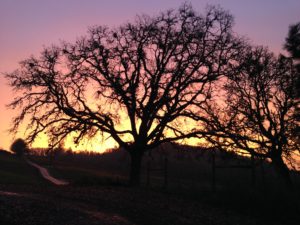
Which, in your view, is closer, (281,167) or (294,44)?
(294,44)

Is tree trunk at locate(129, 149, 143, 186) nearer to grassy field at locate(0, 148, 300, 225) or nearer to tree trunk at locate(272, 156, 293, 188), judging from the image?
grassy field at locate(0, 148, 300, 225)

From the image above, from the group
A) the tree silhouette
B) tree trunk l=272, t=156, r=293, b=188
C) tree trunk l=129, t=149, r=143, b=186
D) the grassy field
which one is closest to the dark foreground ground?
the grassy field

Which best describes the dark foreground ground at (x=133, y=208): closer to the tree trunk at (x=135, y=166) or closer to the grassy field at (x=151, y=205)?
the grassy field at (x=151, y=205)

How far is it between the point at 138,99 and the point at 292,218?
1245cm

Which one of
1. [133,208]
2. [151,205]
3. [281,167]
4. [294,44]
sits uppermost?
[294,44]

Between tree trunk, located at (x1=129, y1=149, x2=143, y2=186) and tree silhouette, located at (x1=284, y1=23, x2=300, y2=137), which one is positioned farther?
tree trunk, located at (x1=129, y1=149, x2=143, y2=186)

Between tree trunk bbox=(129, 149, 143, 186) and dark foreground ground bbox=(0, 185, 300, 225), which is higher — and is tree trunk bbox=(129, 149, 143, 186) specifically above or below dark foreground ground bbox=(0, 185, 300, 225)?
above

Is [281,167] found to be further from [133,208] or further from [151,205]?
[133,208]

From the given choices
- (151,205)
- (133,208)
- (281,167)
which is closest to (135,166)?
(151,205)

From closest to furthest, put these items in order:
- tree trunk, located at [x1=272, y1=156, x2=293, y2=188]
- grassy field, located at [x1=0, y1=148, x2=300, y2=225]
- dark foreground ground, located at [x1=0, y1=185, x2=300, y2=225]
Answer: dark foreground ground, located at [x1=0, y1=185, x2=300, y2=225] < grassy field, located at [x1=0, y1=148, x2=300, y2=225] < tree trunk, located at [x1=272, y1=156, x2=293, y2=188]

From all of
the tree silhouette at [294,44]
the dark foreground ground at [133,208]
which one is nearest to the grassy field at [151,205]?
the dark foreground ground at [133,208]

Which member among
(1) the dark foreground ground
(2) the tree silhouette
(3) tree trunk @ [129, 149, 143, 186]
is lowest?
(1) the dark foreground ground

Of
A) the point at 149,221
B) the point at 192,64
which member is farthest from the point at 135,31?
the point at 149,221

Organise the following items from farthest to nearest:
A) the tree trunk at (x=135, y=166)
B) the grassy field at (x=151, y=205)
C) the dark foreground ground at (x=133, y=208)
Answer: the tree trunk at (x=135, y=166) < the grassy field at (x=151, y=205) < the dark foreground ground at (x=133, y=208)
